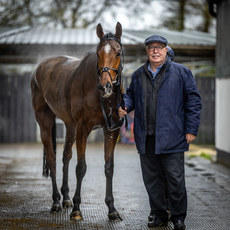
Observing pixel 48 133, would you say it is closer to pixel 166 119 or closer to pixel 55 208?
pixel 55 208

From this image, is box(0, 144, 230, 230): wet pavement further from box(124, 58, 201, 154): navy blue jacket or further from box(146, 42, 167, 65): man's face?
box(146, 42, 167, 65): man's face

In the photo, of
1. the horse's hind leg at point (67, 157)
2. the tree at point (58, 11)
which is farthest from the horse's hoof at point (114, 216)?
the tree at point (58, 11)

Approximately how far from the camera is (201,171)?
10531 millimetres

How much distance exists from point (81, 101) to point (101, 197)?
1812 mm

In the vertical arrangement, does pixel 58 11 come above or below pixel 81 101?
above

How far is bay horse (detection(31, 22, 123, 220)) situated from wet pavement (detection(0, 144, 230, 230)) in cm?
28

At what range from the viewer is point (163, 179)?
5844 mm

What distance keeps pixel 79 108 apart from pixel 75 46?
10919 mm

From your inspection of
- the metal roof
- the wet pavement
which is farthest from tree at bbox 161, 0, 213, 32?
the wet pavement

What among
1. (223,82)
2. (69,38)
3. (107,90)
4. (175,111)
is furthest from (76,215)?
(69,38)

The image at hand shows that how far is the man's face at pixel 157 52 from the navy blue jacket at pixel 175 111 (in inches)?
4.0

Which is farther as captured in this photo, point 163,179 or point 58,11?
point 58,11

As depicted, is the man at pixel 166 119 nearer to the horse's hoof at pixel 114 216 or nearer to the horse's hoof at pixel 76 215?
the horse's hoof at pixel 114 216

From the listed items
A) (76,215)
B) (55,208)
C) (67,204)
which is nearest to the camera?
(76,215)
